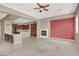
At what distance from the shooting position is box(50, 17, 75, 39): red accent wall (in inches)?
285

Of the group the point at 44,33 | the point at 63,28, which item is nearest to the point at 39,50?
the point at 63,28

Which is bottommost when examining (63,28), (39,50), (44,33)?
(39,50)

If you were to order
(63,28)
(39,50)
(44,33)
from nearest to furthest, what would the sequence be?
(39,50)
(63,28)
(44,33)

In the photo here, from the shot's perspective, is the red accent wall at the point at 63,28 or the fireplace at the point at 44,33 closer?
the red accent wall at the point at 63,28

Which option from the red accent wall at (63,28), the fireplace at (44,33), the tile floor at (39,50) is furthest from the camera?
the fireplace at (44,33)

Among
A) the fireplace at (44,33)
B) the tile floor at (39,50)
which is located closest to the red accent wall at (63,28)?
the fireplace at (44,33)

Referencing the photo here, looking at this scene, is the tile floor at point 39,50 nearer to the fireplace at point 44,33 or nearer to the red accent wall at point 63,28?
the red accent wall at point 63,28

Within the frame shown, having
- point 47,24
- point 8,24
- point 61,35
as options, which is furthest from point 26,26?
point 61,35

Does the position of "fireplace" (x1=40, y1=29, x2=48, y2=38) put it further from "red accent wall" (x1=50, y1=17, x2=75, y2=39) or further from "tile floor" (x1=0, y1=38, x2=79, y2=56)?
"tile floor" (x1=0, y1=38, x2=79, y2=56)

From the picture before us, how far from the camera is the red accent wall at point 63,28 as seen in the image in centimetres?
724

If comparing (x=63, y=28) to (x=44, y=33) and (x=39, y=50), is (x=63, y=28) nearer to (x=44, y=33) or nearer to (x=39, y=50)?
(x=44, y=33)

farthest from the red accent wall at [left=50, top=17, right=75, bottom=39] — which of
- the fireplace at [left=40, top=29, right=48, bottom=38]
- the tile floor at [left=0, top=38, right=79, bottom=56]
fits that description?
the tile floor at [left=0, top=38, right=79, bottom=56]

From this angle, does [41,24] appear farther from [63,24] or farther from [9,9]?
[9,9]

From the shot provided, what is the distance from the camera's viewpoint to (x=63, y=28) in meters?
7.89
